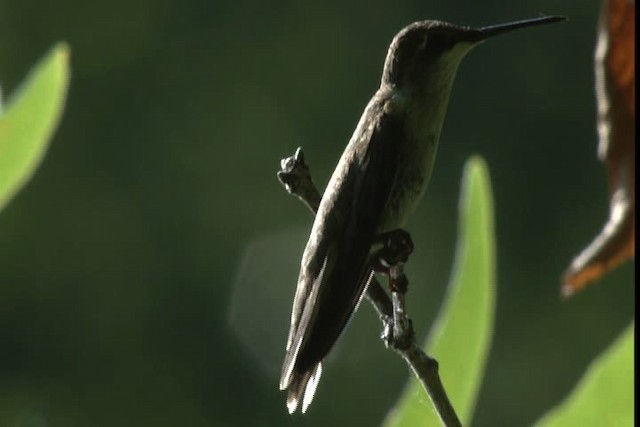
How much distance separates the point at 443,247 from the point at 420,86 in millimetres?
12159

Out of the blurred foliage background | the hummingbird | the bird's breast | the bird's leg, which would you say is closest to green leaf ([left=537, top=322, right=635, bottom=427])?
the bird's leg

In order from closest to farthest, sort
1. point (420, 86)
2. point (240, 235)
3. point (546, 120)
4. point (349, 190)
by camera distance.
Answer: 1. point (349, 190)
2. point (420, 86)
3. point (240, 235)
4. point (546, 120)

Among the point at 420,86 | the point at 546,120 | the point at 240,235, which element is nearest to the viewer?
the point at 420,86

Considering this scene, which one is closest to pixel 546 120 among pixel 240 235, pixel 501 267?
pixel 501 267

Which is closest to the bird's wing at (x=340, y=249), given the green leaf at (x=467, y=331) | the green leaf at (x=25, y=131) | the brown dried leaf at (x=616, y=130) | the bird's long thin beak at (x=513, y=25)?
the bird's long thin beak at (x=513, y=25)

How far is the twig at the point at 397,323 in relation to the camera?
3.79 ft

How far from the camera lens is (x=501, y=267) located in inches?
581

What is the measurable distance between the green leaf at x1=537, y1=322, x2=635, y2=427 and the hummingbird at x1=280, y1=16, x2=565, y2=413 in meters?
0.61

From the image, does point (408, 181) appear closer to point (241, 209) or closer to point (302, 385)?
point (302, 385)

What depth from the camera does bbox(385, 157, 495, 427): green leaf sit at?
1092 mm

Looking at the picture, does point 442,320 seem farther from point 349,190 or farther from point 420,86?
point 420,86

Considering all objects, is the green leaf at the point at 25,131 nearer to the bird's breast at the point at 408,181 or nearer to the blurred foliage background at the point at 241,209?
the bird's breast at the point at 408,181

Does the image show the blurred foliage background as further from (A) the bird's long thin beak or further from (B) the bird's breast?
(B) the bird's breast

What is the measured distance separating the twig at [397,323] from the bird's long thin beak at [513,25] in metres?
0.36
